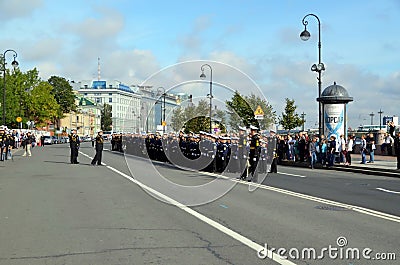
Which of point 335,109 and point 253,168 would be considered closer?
point 253,168

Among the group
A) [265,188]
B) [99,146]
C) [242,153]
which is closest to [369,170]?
[242,153]

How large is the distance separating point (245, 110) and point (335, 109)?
14272mm

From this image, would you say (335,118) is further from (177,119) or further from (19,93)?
(19,93)

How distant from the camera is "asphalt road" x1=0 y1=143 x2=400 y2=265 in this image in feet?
23.8

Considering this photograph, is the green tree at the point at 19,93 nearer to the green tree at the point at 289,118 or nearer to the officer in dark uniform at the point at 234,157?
the green tree at the point at 289,118

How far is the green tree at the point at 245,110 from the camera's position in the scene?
14196 millimetres

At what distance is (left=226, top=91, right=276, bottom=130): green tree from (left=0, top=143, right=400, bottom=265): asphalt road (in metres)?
2.02

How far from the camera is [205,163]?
23203 millimetres

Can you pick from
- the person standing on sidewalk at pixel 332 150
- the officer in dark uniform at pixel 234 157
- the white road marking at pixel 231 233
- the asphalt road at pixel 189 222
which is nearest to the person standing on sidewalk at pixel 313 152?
the person standing on sidewalk at pixel 332 150

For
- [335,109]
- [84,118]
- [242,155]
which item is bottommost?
[242,155]

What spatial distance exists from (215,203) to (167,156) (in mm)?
13261

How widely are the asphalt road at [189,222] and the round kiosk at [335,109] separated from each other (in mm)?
11682

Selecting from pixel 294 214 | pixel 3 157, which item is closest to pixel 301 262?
pixel 294 214

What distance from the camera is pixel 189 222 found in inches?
383
